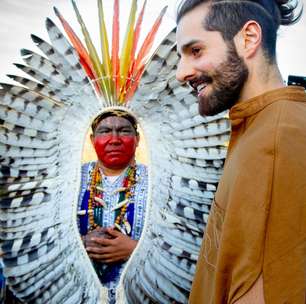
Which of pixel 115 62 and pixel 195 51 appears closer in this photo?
pixel 195 51

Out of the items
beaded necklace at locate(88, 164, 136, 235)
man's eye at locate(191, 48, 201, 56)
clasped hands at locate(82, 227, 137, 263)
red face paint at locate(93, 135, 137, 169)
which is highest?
man's eye at locate(191, 48, 201, 56)

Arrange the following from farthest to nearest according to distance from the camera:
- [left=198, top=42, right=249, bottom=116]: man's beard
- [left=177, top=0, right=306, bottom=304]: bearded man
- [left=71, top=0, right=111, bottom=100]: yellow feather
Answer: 1. [left=71, top=0, right=111, bottom=100]: yellow feather
2. [left=198, top=42, right=249, bottom=116]: man's beard
3. [left=177, top=0, right=306, bottom=304]: bearded man

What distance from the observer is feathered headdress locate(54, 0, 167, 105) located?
1705 mm

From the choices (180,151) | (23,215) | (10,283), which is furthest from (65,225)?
(180,151)

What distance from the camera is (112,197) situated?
5.65 ft

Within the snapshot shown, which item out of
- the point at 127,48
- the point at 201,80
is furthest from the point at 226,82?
the point at 127,48

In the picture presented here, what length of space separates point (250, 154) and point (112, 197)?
1031 mm

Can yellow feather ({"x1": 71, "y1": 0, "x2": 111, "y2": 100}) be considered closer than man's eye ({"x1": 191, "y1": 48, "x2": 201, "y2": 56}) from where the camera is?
No

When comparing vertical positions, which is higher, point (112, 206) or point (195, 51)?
point (195, 51)

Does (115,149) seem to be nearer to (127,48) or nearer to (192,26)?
(127,48)

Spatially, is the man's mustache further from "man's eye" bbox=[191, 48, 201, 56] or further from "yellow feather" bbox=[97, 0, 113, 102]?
"yellow feather" bbox=[97, 0, 113, 102]

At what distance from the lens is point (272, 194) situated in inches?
27.9

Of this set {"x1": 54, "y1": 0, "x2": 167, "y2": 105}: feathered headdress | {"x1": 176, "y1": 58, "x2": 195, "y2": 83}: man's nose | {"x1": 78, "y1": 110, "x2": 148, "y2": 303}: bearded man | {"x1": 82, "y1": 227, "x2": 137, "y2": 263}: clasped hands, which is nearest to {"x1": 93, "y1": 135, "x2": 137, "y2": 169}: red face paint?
{"x1": 78, "y1": 110, "x2": 148, "y2": 303}: bearded man

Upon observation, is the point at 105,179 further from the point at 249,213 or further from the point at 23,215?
the point at 249,213
